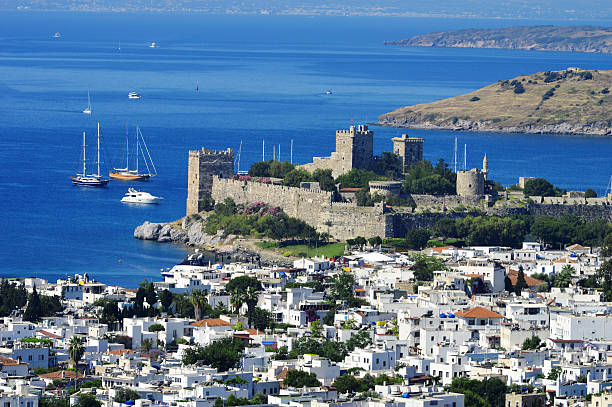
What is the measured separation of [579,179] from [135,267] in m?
40.8

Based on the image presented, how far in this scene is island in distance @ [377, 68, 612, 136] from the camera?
157625 millimetres

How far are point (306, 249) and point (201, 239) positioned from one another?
7.06 metres

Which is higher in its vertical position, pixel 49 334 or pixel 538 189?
pixel 538 189

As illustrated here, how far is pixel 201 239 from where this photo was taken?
3219 inches

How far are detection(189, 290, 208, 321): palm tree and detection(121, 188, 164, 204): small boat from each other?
41.3 meters

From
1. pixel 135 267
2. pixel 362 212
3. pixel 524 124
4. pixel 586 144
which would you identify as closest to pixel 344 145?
pixel 362 212

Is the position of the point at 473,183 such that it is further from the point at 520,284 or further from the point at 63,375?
the point at 63,375

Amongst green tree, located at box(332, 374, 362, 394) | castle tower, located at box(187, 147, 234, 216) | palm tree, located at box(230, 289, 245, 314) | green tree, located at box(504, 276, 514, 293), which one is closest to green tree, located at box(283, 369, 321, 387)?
green tree, located at box(332, 374, 362, 394)

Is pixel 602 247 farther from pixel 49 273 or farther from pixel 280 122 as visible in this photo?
pixel 280 122

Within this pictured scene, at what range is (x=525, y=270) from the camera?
6181 centimetres

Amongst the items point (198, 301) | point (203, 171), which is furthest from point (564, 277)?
point (203, 171)

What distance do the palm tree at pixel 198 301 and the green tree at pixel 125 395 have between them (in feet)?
46.0

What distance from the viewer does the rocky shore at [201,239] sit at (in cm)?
7618

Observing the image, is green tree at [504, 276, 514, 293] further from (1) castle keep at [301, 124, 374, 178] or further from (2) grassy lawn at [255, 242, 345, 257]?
(1) castle keep at [301, 124, 374, 178]
